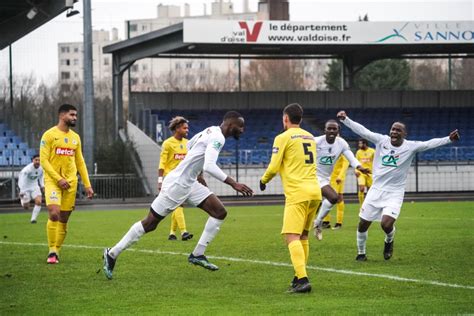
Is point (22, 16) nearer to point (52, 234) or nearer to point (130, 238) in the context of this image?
point (52, 234)

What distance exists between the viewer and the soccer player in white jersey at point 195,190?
12.0 m

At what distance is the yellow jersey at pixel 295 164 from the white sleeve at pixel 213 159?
0.71m

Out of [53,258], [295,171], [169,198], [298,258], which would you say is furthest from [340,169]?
[298,258]

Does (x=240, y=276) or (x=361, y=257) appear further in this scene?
(x=361, y=257)

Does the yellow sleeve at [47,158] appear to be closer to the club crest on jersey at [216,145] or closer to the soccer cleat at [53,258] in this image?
the soccer cleat at [53,258]

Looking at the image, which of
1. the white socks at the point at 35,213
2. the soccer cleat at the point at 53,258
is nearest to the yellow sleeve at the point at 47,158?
the soccer cleat at the point at 53,258

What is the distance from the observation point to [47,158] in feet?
46.9

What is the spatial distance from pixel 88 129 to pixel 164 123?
505 cm

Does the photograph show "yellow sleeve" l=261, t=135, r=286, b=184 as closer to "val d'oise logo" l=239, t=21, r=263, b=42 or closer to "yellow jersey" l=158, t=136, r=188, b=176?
"yellow jersey" l=158, t=136, r=188, b=176

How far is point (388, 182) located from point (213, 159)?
3803 mm

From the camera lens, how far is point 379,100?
5141cm

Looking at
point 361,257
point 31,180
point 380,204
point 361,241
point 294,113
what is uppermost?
point 294,113

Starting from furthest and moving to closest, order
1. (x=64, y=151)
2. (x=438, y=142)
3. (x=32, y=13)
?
(x=32, y=13) → (x=64, y=151) → (x=438, y=142)

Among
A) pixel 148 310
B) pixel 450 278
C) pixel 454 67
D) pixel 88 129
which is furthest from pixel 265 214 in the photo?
pixel 454 67
